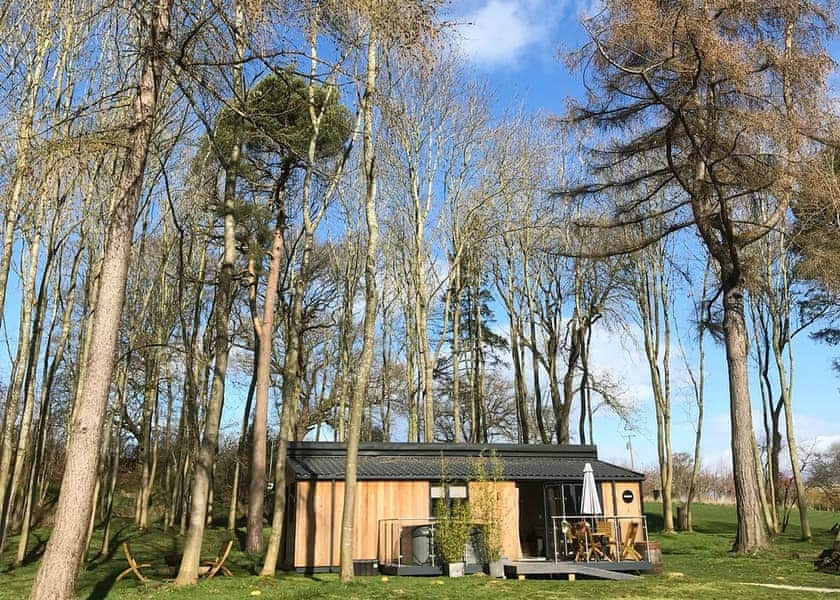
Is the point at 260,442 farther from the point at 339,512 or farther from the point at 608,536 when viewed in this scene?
the point at 608,536

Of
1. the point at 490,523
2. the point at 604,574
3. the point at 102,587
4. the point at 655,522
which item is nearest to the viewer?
the point at 102,587

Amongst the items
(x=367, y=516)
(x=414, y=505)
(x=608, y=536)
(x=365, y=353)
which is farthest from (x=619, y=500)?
(x=365, y=353)

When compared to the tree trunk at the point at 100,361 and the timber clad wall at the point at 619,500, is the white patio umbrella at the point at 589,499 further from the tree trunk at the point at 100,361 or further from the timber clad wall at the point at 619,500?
the tree trunk at the point at 100,361

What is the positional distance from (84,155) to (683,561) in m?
13.8

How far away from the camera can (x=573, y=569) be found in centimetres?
1224

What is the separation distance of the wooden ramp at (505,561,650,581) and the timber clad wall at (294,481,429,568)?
87.2 inches

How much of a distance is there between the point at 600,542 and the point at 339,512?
516cm

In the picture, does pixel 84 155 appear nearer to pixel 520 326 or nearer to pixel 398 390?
pixel 520 326

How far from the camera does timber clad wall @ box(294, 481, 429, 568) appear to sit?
13.0 metres

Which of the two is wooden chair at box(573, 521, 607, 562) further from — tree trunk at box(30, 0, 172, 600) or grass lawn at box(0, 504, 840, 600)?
tree trunk at box(30, 0, 172, 600)

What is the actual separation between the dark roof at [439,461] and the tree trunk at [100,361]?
287 inches

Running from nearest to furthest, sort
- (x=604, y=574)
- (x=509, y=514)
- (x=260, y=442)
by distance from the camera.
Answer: (x=604, y=574), (x=509, y=514), (x=260, y=442)

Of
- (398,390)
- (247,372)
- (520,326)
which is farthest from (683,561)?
(247,372)

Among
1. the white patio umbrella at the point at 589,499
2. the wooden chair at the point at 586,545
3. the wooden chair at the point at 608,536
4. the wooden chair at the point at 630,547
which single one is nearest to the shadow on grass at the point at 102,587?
the white patio umbrella at the point at 589,499
